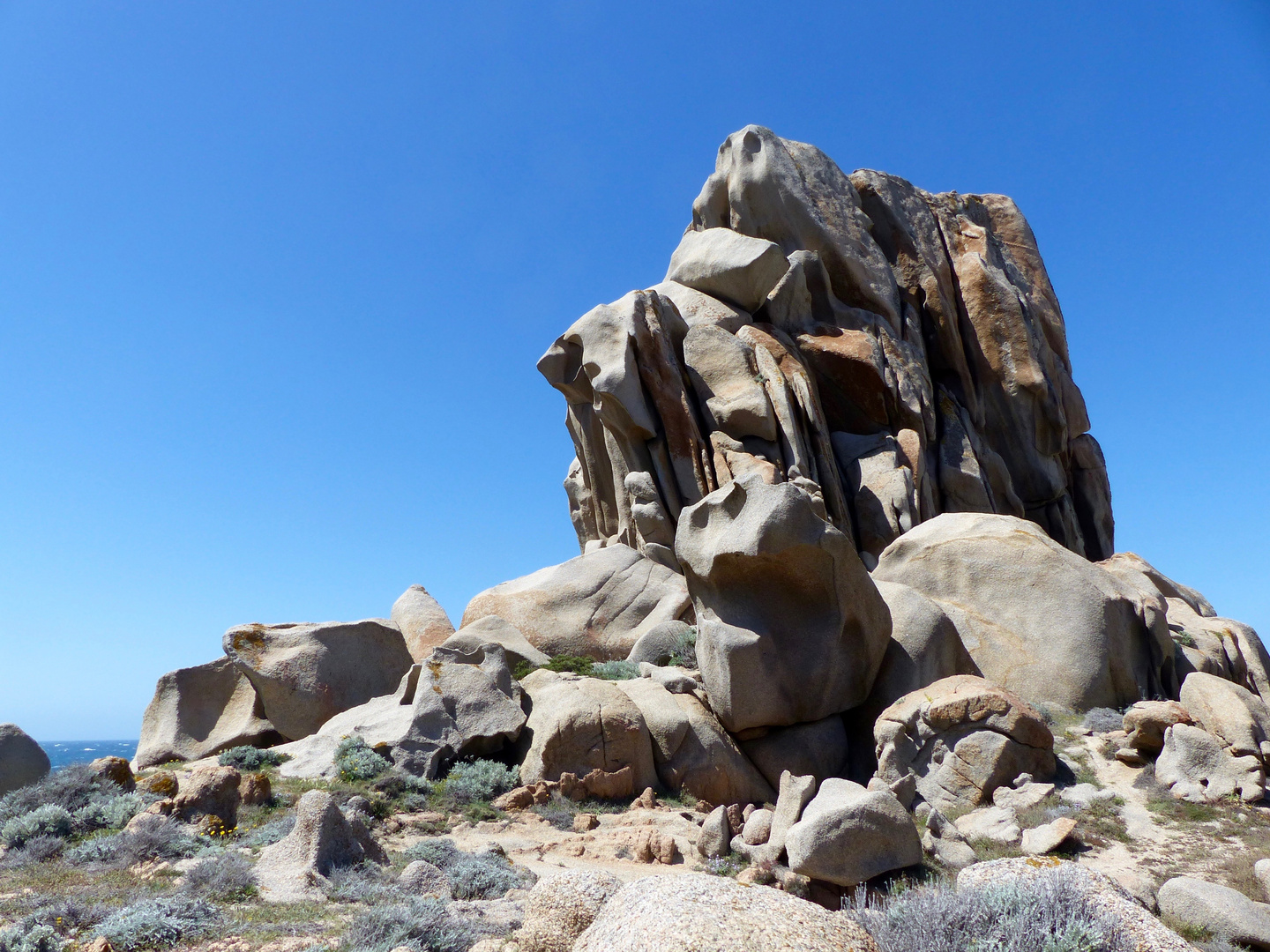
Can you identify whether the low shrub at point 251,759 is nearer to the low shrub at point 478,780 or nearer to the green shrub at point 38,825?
the low shrub at point 478,780

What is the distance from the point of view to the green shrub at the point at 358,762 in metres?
12.3

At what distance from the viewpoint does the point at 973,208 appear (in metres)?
41.8

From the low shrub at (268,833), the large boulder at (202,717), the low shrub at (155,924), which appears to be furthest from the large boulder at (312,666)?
the low shrub at (155,924)

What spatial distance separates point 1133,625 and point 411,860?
1438 cm

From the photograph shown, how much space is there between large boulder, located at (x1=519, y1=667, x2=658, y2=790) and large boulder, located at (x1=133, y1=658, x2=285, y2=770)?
5864 millimetres

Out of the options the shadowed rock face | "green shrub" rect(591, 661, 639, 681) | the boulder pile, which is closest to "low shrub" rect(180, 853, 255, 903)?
the boulder pile

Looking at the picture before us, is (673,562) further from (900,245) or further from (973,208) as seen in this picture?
(973,208)

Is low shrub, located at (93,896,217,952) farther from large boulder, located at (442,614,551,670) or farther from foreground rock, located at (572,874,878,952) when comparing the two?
large boulder, located at (442,614,551,670)

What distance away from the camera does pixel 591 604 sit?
66.6ft

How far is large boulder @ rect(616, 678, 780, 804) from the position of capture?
13109 mm

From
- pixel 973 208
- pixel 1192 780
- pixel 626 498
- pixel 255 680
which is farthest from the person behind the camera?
pixel 973 208

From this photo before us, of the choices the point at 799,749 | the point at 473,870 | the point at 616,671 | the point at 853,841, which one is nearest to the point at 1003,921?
the point at 853,841

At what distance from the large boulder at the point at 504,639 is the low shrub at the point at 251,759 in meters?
3.21

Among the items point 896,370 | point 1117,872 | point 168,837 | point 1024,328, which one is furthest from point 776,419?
point 168,837
